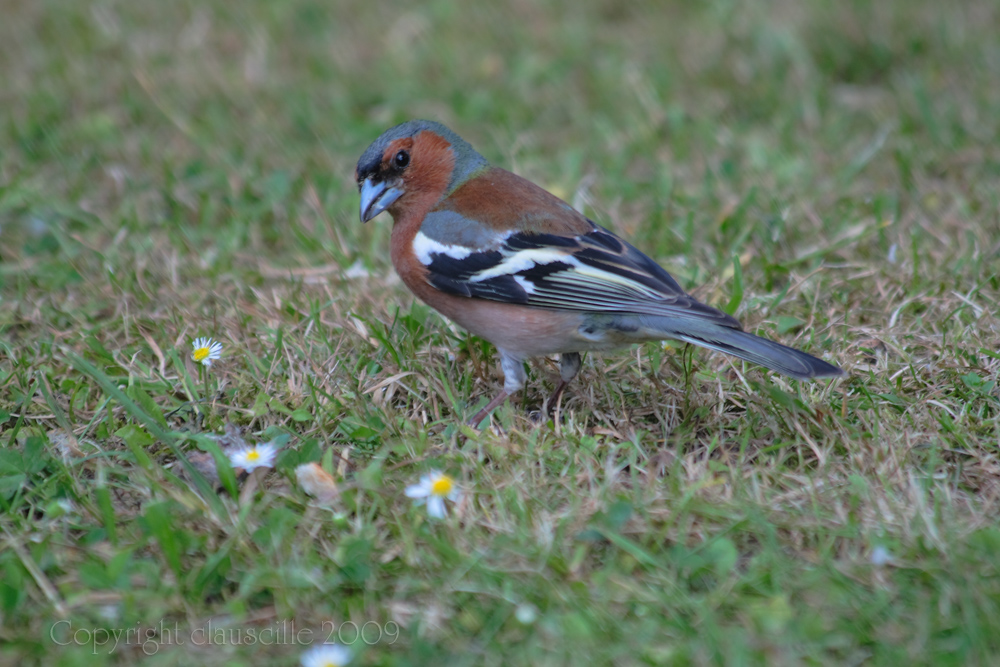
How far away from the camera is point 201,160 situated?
18.6 ft

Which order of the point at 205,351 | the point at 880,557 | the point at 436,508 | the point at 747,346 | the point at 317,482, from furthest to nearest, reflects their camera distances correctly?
the point at 205,351
the point at 747,346
the point at 317,482
the point at 436,508
the point at 880,557

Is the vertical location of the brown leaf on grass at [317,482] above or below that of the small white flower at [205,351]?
below

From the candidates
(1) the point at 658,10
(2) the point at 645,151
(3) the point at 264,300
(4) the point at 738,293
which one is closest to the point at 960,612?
(4) the point at 738,293

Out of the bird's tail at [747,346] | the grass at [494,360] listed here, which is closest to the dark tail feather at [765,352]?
the bird's tail at [747,346]

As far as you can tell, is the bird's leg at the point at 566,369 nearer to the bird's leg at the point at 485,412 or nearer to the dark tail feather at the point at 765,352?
the bird's leg at the point at 485,412

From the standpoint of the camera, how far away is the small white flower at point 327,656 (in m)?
2.45

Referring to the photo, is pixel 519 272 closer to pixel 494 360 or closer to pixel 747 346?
pixel 494 360

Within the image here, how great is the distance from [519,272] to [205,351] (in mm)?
1241

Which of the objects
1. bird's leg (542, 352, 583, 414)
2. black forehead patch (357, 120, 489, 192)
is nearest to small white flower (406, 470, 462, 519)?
bird's leg (542, 352, 583, 414)

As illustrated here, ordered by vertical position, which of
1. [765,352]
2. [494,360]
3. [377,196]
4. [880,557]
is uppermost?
[377,196]

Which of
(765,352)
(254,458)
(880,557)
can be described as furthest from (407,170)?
(880,557)

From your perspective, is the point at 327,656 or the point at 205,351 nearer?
the point at 327,656

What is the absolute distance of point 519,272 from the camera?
11.9 ft

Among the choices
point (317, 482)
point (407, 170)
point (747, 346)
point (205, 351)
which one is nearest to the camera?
point (317, 482)
